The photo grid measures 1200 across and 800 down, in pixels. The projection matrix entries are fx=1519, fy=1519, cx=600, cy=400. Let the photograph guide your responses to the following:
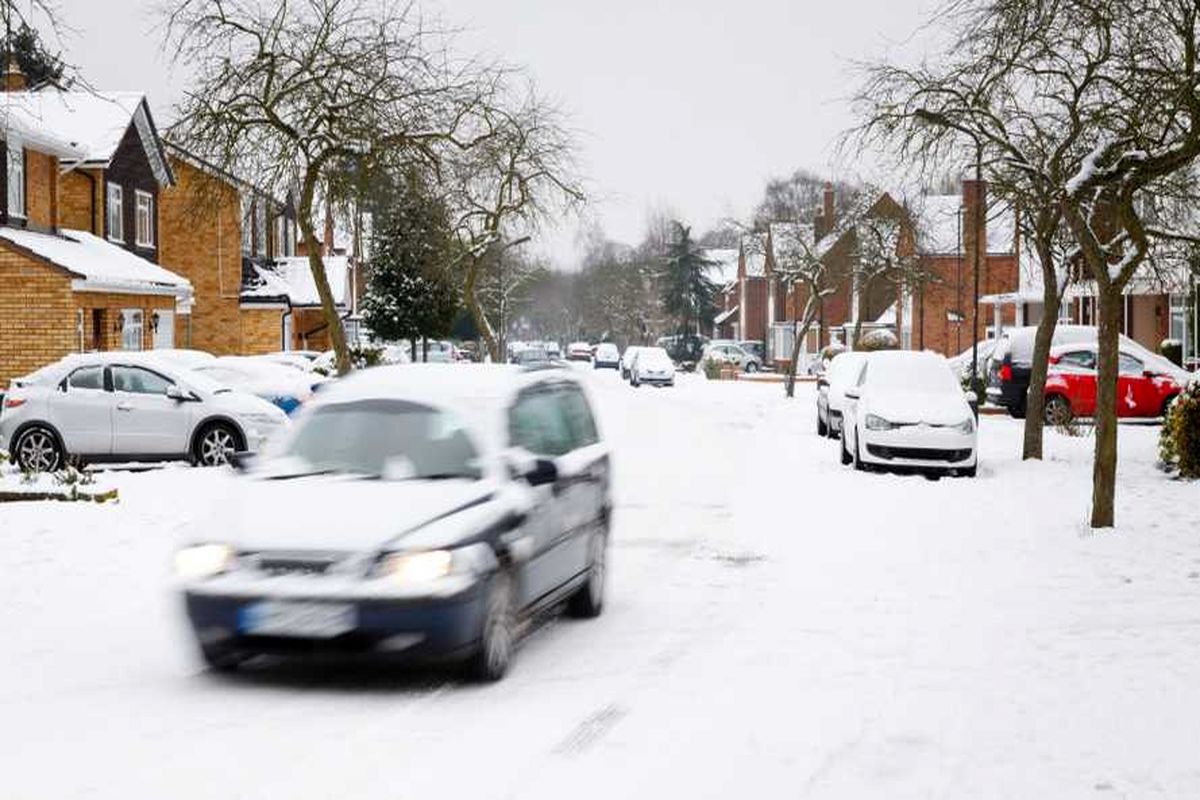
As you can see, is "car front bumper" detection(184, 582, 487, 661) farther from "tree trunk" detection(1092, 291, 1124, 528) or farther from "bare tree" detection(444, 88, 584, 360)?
"bare tree" detection(444, 88, 584, 360)

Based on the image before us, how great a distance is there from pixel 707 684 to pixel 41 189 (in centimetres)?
3010

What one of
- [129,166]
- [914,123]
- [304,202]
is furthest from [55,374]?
[129,166]

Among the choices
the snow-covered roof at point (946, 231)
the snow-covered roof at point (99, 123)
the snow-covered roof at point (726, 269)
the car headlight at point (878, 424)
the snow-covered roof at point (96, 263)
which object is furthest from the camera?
the snow-covered roof at point (726, 269)

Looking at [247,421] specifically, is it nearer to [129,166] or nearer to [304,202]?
[304,202]

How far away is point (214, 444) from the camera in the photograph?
20.3 metres

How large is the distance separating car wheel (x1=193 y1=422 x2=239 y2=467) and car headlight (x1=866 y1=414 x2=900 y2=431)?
847 centimetres

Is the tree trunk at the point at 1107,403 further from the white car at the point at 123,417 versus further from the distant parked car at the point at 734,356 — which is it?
the distant parked car at the point at 734,356

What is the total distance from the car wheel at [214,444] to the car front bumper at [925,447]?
8556mm

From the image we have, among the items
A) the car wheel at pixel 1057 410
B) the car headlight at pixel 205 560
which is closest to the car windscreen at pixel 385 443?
the car headlight at pixel 205 560

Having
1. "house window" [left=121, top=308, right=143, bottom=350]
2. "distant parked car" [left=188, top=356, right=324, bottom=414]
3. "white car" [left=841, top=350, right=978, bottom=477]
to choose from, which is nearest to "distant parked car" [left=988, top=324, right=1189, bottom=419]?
"white car" [left=841, top=350, right=978, bottom=477]

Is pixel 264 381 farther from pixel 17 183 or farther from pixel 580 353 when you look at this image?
pixel 580 353

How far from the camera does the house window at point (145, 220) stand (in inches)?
1604

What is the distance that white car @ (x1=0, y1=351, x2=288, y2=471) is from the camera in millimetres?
19969

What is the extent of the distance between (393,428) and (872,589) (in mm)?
4311
